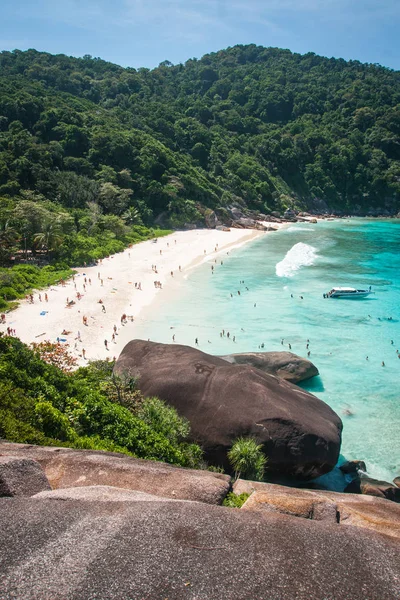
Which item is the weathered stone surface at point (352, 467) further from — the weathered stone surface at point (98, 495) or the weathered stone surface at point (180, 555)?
the weathered stone surface at point (98, 495)

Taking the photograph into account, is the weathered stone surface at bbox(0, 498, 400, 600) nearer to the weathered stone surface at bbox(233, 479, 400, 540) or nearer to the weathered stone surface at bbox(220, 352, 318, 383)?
the weathered stone surface at bbox(233, 479, 400, 540)

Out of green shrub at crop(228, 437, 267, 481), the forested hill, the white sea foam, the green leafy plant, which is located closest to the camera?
the green leafy plant

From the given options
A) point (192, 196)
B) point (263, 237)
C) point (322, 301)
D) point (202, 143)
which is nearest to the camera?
point (322, 301)

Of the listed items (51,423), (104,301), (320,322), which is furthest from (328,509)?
(104,301)

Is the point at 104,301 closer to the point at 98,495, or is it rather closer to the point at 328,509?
the point at 328,509

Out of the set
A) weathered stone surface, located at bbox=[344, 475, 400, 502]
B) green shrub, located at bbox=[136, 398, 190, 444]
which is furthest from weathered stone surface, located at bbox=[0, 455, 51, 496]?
weathered stone surface, located at bbox=[344, 475, 400, 502]

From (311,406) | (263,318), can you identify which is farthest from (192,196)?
(311,406)

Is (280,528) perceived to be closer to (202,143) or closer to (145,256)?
(145,256)
